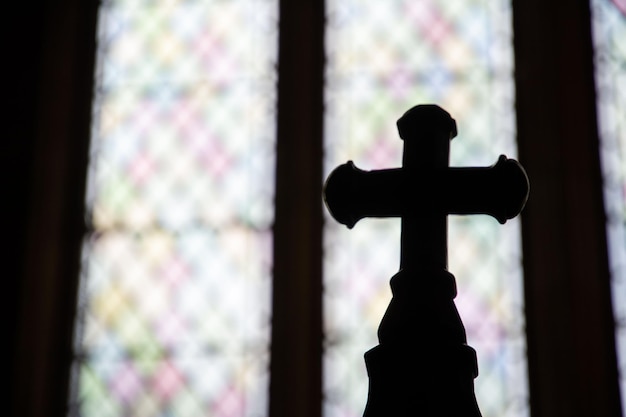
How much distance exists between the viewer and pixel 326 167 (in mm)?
2803

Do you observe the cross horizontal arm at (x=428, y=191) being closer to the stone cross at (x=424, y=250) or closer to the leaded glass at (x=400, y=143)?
the stone cross at (x=424, y=250)

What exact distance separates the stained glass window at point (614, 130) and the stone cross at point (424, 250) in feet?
6.45

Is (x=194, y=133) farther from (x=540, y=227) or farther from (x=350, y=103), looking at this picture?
(x=540, y=227)

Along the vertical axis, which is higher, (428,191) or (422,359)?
(428,191)

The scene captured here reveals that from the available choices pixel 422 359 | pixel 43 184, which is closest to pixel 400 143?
pixel 43 184

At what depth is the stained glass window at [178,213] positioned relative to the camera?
273 cm

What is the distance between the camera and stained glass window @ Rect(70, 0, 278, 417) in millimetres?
2734

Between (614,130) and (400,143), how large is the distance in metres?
0.68

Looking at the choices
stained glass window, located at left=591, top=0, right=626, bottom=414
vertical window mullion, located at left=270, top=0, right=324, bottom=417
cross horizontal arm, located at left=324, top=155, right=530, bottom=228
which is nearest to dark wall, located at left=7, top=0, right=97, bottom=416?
vertical window mullion, located at left=270, top=0, right=324, bottom=417

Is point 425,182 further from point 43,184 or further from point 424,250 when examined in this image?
point 43,184

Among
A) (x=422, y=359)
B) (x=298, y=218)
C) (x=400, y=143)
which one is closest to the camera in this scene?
(x=422, y=359)

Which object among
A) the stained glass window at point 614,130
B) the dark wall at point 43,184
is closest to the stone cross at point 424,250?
the stained glass window at point 614,130

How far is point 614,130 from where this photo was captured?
279 cm

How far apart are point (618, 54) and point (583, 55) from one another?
0.16m
